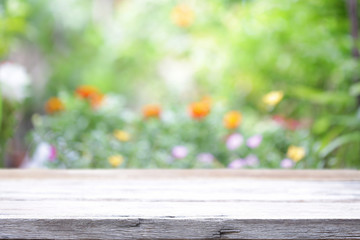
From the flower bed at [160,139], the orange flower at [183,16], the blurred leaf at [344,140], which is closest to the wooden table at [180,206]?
the blurred leaf at [344,140]

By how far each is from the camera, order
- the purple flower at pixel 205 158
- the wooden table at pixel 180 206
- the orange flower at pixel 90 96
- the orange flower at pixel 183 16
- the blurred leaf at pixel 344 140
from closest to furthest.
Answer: the wooden table at pixel 180 206, the blurred leaf at pixel 344 140, the purple flower at pixel 205 158, the orange flower at pixel 90 96, the orange flower at pixel 183 16

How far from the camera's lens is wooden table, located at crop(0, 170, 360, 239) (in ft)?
2.55

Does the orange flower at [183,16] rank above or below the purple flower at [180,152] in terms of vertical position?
above

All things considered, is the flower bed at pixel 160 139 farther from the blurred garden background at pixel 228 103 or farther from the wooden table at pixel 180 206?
the wooden table at pixel 180 206

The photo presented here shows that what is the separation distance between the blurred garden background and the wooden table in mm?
916

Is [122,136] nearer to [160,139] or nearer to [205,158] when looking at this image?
[160,139]

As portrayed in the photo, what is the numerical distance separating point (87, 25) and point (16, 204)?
4.52m

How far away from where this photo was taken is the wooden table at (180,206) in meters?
0.78

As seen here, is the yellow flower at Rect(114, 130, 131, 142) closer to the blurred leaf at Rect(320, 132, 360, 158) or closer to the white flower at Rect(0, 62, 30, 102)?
the white flower at Rect(0, 62, 30, 102)

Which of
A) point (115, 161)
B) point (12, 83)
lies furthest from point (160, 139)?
point (12, 83)

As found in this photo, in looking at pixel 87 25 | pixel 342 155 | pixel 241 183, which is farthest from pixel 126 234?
pixel 87 25

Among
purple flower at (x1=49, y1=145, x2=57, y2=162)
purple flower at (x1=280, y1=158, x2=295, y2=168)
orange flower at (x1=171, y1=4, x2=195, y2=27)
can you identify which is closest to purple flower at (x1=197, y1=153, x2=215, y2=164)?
purple flower at (x1=280, y1=158, x2=295, y2=168)

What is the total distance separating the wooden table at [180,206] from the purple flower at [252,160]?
3.11ft

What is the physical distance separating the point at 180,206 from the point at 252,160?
1359 millimetres
